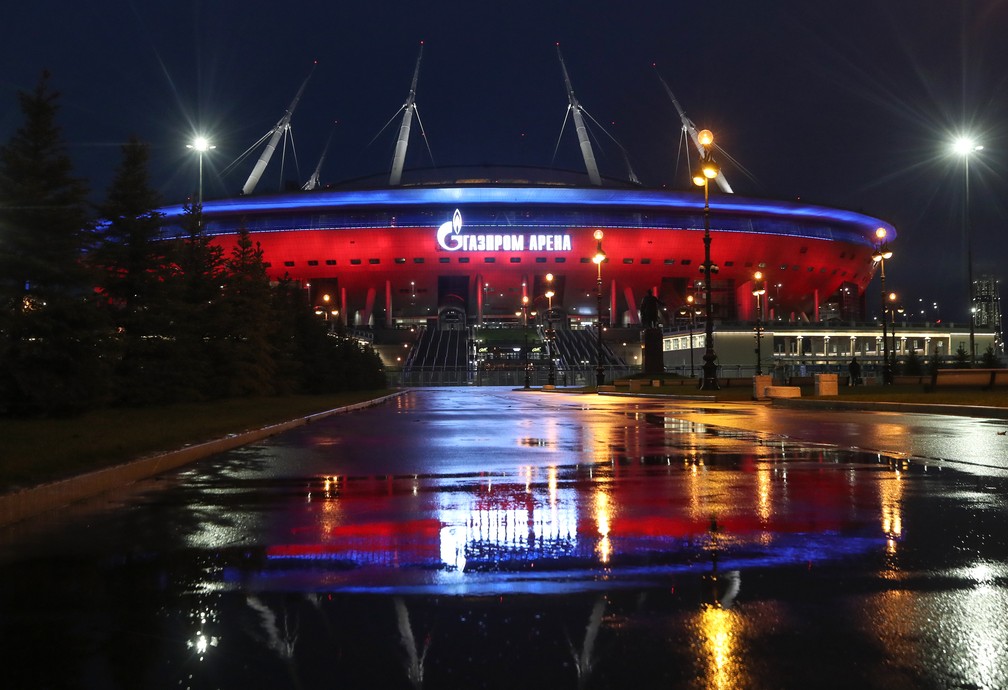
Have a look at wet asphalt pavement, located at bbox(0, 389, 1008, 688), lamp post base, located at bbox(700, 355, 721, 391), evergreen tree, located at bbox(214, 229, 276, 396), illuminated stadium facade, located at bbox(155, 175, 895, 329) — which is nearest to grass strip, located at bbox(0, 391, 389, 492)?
wet asphalt pavement, located at bbox(0, 389, 1008, 688)

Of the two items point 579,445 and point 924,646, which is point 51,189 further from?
point 924,646

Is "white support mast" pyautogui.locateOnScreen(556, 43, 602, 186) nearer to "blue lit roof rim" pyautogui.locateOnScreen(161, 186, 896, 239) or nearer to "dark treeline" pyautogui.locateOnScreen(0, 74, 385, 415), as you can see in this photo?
"blue lit roof rim" pyautogui.locateOnScreen(161, 186, 896, 239)

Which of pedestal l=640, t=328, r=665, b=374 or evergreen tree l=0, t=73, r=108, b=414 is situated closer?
evergreen tree l=0, t=73, r=108, b=414

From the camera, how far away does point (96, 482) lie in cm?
900

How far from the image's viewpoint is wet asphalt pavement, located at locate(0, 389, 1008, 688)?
3418mm

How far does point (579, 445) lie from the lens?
1395 centimetres

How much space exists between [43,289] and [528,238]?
8584cm

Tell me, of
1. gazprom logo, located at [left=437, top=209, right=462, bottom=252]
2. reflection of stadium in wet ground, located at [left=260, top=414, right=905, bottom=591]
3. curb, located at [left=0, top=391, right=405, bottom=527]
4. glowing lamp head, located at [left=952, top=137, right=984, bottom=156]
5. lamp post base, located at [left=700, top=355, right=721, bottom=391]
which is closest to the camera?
reflection of stadium in wet ground, located at [left=260, top=414, right=905, bottom=591]

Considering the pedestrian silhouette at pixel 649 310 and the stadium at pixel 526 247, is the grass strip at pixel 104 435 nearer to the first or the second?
the pedestrian silhouette at pixel 649 310

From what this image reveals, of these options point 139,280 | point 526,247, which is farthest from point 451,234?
point 139,280

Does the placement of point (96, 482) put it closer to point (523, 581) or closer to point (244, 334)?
point (523, 581)

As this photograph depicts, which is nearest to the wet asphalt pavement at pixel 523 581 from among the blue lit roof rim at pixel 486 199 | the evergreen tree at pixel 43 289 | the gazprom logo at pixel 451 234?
the evergreen tree at pixel 43 289

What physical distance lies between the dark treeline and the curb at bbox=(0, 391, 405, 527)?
630cm

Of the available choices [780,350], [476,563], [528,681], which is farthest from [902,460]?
[780,350]
